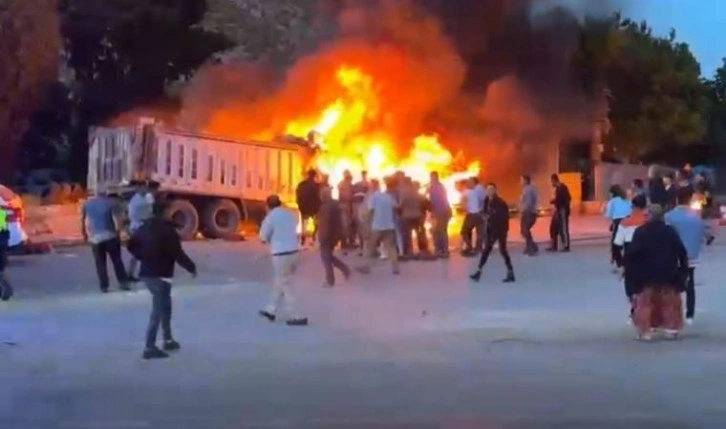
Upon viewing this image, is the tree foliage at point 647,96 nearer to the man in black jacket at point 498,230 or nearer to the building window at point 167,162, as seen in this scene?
the building window at point 167,162

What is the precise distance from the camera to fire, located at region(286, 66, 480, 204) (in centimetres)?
3534

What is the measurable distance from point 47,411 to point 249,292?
870 centimetres

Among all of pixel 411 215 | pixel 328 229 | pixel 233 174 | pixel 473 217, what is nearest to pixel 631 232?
pixel 328 229

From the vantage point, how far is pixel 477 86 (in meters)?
40.0

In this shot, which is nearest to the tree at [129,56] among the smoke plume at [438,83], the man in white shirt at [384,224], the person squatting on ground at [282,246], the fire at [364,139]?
the smoke plume at [438,83]

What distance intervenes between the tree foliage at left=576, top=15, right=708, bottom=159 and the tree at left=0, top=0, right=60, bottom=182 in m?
18.2

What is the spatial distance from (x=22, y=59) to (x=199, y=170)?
6.84 meters

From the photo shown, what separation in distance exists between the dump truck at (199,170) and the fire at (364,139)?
3.30m

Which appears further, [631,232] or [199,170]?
[199,170]

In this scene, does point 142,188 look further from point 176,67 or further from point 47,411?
point 176,67

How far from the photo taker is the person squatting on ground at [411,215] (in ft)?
75.2

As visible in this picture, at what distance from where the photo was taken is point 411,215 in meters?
22.9

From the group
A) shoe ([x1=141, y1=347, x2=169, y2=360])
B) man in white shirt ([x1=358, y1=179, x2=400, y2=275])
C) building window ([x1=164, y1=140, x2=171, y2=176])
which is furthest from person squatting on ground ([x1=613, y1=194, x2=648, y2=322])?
building window ([x1=164, y1=140, x2=171, y2=176])

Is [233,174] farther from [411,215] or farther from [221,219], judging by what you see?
[411,215]
